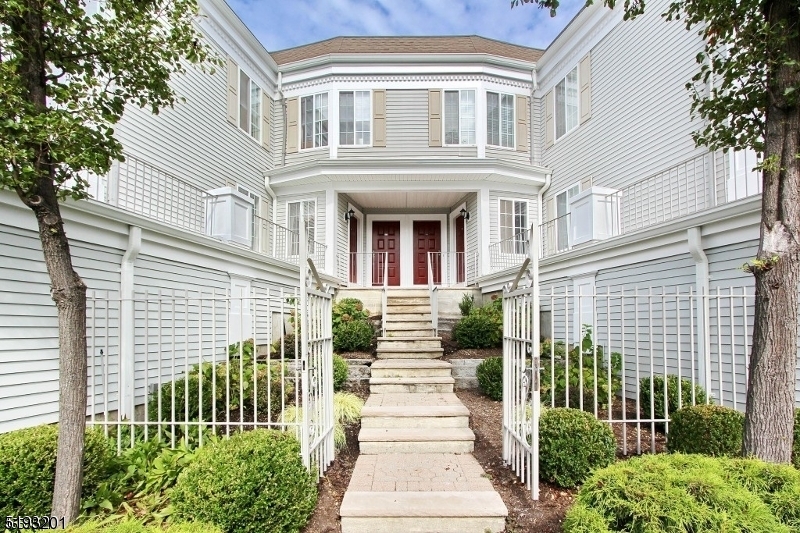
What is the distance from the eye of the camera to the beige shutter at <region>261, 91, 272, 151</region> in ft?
42.0

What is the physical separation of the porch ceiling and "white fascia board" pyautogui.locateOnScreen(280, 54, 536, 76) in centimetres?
381

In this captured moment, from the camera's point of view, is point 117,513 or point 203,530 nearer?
point 203,530

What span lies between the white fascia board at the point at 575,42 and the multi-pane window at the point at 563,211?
320cm

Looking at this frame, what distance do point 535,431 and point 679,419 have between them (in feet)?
5.50

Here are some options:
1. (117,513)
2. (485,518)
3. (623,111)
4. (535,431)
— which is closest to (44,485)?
(117,513)

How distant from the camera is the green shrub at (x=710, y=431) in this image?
4051 millimetres

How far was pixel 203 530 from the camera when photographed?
2633 millimetres

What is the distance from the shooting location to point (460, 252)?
44.1ft

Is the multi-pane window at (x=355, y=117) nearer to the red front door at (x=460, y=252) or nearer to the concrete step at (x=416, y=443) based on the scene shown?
the red front door at (x=460, y=252)

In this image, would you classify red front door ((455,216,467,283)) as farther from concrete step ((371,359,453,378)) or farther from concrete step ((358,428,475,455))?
concrete step ((358,428,475,455))

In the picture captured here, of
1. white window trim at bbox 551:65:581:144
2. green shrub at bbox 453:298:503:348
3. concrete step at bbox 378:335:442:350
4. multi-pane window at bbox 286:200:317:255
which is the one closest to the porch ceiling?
multi-pane window at bbox 286:200:317:255

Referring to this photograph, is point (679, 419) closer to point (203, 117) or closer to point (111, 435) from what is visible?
point (111, 435)

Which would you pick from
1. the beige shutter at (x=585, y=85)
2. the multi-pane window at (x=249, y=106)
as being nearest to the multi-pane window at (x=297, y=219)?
the multi-pane window at (x=249, y=106)

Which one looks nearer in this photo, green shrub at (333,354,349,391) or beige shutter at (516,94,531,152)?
green shrub at (333,354,349,391)
